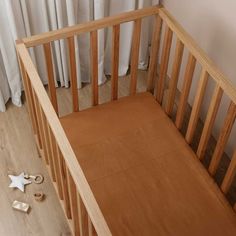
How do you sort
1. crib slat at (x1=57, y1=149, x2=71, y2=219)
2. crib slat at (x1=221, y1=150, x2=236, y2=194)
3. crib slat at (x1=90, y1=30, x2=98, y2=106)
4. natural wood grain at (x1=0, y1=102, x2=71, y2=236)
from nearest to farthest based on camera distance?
1. crib slat at (x1=57, y1=149, x2=71, y2=219)
2. crib slat at (x1=221, y1=150, x2=236, y2=194)
3. crib slat at (x1=90, y1=30, x2=98, y2=106)
4. natural wood grain at (x1=0, y1=102, x2=71, y2=236)

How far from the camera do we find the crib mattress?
1.47 meters

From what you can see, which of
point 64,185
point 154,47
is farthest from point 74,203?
point 154,47

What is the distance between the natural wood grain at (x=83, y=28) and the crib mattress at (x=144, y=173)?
0.38 meters

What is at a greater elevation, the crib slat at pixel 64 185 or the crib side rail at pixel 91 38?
the crib side rail at pixel 91 38

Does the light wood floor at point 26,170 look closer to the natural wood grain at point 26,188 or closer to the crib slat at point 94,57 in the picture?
the natural wood grain at point 26,188

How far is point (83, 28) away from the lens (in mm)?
1565

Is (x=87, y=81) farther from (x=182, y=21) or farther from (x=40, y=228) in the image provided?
(x=40, y=228)

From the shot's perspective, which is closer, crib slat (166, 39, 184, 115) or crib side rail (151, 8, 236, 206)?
crib side rail (151, 8, 236, 206)

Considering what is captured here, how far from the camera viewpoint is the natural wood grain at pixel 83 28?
4.97ft

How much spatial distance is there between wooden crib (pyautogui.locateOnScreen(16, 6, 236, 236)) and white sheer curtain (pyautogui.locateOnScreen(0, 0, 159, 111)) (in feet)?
1.43

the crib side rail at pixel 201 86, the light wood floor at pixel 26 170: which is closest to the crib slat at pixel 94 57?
the crib side rail at pixel 201 86

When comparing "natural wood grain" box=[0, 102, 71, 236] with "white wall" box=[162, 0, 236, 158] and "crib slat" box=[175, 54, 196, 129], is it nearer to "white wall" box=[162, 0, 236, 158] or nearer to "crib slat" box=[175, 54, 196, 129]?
"crib slat" box=[175, 54, 196, 129]

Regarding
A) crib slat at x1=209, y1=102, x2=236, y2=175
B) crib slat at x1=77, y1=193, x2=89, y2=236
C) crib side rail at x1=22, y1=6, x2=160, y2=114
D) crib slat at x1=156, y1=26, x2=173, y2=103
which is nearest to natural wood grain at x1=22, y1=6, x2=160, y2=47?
crib side rail at x1=22, y1=6, x2=160, y2=114

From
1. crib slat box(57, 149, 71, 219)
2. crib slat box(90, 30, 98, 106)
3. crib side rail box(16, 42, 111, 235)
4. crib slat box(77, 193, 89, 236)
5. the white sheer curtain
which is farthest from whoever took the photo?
the white sheer curtain
